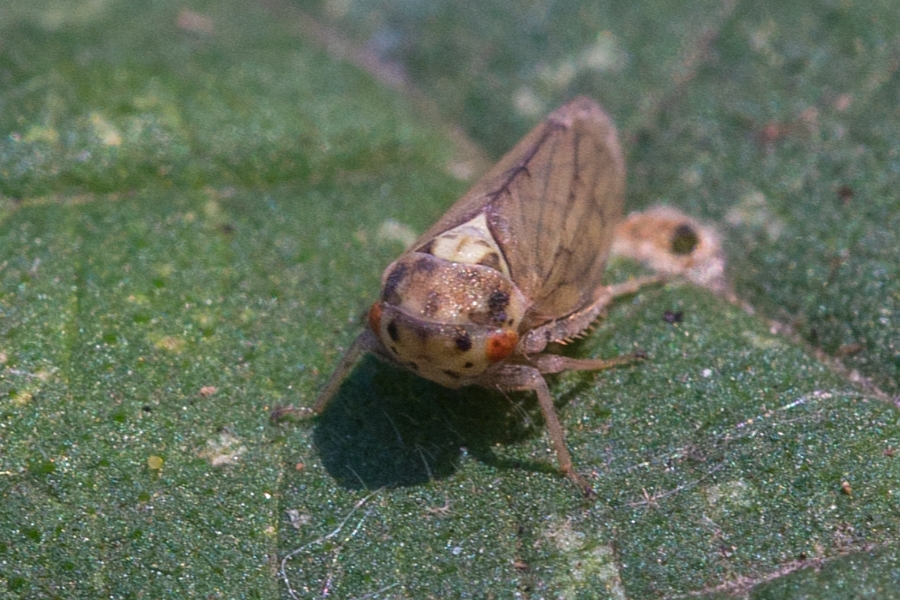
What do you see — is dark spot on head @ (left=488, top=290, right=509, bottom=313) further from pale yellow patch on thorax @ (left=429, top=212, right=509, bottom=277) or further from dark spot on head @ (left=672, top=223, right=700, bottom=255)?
dark spot on head @ (left=672, top=223, right=700, bottom=255)

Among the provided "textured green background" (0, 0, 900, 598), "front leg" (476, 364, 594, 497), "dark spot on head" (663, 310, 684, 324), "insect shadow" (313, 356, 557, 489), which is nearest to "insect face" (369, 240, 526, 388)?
"front leg" (476, 364, 594, 497)

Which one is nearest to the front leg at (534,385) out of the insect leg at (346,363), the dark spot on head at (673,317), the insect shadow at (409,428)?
the insect shadow at (409,428)

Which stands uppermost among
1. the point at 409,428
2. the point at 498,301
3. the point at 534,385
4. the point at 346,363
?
the point at 498,301

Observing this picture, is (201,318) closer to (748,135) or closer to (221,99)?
(221,99)

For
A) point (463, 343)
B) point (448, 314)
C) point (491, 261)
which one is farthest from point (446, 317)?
point (491, 261)

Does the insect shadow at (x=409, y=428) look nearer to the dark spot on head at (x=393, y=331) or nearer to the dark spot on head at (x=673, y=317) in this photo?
the dark spot on head at (x=393, y=331)

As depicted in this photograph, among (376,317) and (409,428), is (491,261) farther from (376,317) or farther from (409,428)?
(409,428)
